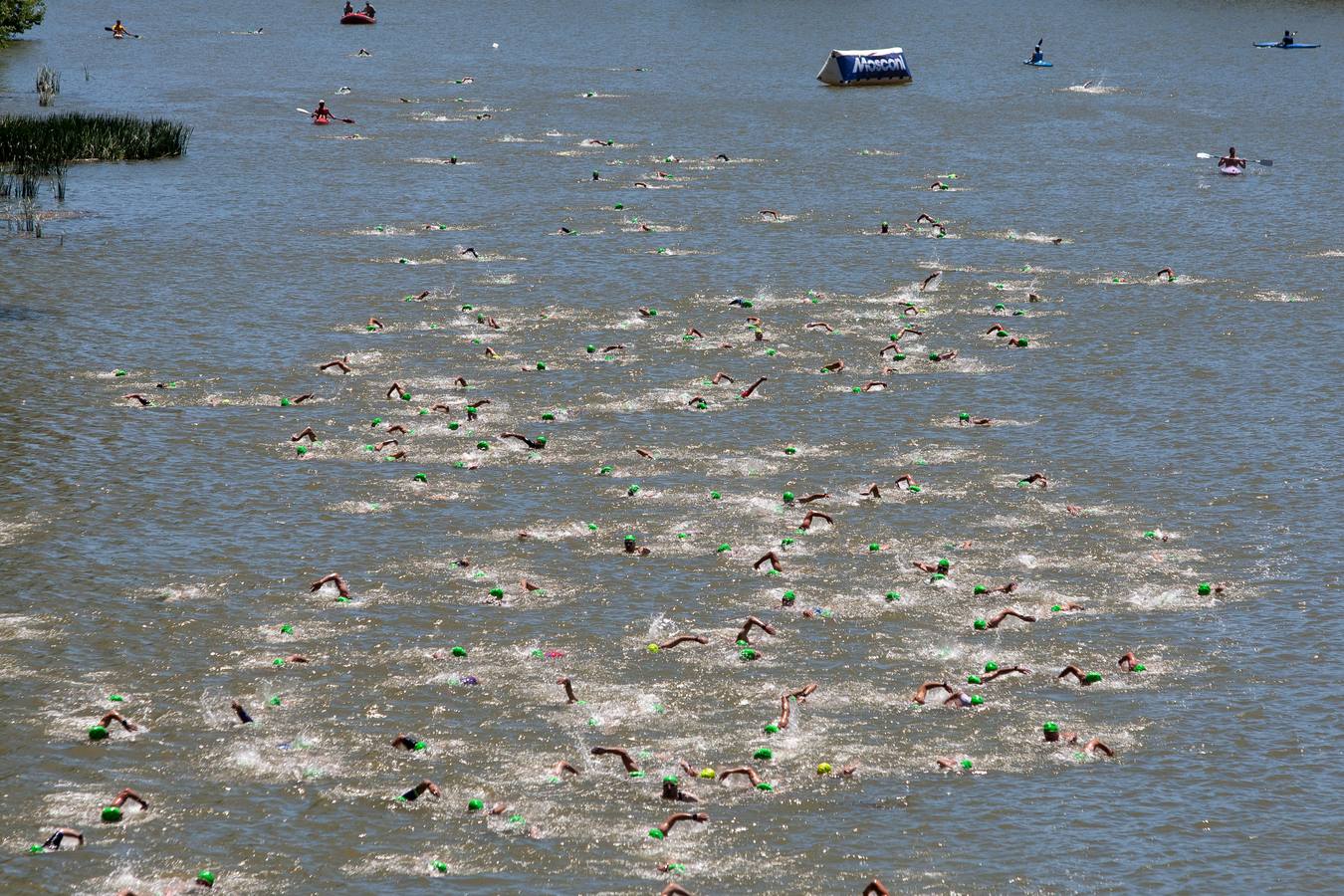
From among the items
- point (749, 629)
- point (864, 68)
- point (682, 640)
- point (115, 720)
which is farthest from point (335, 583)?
point (864, 68)

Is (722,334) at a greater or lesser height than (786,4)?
lesser

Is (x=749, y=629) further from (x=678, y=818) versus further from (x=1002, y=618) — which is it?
(x=678, y=818)

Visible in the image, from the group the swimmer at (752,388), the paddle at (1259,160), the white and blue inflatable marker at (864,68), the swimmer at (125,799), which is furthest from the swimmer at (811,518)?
the white and blue inflatable marker at (864,68)

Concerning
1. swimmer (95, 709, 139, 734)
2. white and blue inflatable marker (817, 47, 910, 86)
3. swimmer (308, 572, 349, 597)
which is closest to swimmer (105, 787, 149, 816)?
swimmer (95, 709, 139, 734)

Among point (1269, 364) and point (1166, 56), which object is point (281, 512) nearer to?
point (1269, 364)

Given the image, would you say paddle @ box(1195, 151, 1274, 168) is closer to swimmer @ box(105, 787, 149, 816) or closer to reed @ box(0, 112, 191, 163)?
reed @ box(0, 112, 191, 163)

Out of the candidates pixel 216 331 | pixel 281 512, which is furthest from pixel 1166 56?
pixel 281 512

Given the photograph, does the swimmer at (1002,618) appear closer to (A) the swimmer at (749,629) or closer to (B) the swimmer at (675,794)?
(A) the swimmer at (749,629)
